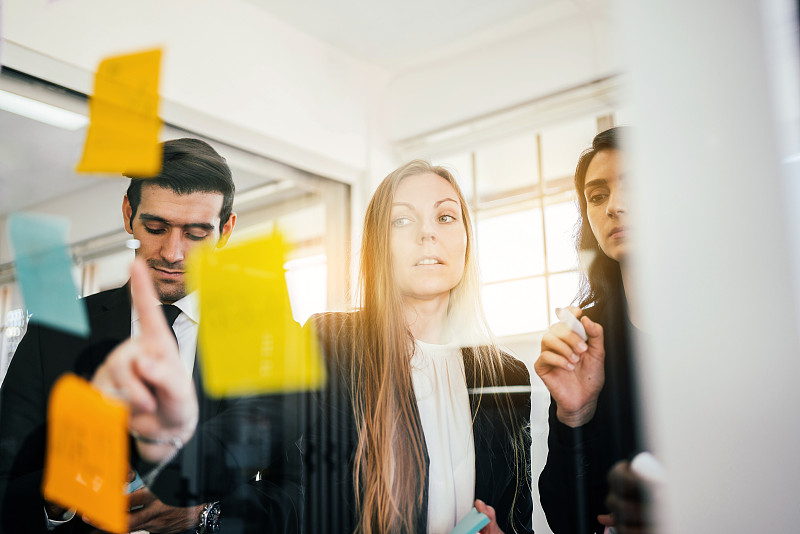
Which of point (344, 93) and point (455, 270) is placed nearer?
point (455, 270)

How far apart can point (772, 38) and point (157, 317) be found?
35.0 inches

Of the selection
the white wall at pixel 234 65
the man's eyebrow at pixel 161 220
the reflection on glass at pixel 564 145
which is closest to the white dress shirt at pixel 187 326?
the man's eyebrow at pixel 161 220

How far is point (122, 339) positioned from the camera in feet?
3.09

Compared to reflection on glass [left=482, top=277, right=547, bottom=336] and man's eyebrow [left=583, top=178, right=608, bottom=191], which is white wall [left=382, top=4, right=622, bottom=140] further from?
reflection on glass [left=482, top=277, right=547, bottom=336]

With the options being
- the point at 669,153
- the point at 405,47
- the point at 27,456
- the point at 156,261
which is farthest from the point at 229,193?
the point at 669,153

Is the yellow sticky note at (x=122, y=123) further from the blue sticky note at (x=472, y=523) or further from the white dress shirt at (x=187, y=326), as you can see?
the blue sticky note at (x=472, y=523)

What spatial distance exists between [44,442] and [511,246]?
77cm

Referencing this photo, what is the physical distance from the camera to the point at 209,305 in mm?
972

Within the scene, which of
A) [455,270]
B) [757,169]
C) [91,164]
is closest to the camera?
[757,169]

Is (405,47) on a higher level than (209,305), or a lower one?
higher

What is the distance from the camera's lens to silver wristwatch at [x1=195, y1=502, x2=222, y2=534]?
3.13 ft

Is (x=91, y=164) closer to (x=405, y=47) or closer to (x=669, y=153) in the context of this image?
(x=405, y=47)

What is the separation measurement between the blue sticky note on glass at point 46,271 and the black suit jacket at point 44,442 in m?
0.02

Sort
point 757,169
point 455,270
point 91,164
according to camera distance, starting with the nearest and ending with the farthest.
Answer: point 757,169, point 455,270, point 91,164
